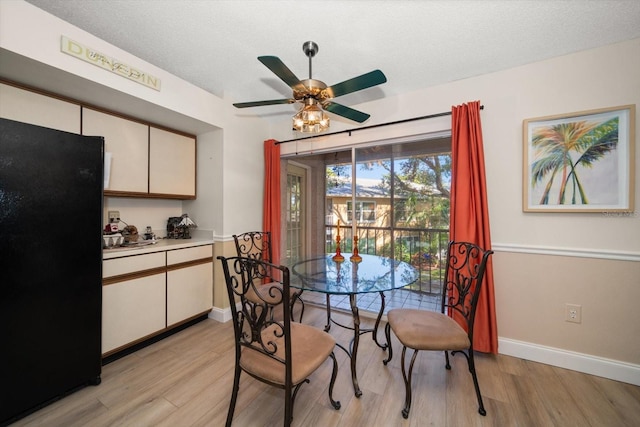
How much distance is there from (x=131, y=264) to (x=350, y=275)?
1858mm

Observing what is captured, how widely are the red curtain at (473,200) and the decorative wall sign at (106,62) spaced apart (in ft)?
8.95

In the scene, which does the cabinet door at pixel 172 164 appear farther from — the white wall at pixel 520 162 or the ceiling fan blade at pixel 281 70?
the ceiling fan blade at pixel 281 70

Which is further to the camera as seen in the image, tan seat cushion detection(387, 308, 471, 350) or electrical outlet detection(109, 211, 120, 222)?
electrical outlet detection(109, 211, 120, 222)

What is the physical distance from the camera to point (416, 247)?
341 cm

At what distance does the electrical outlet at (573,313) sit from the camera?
76.0 inches

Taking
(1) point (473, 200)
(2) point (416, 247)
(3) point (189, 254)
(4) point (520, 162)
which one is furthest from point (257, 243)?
(4) point (520, 162)

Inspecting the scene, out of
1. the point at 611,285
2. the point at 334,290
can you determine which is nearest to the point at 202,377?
the point at 334,290

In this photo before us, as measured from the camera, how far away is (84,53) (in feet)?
5.65

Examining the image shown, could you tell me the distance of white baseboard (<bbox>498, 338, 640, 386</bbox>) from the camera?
5.83 ft

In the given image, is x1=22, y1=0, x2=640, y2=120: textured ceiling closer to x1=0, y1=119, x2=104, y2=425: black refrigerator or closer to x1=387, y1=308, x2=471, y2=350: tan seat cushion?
x1=0, y1=119, x2=104, y2=425: black refrigerator

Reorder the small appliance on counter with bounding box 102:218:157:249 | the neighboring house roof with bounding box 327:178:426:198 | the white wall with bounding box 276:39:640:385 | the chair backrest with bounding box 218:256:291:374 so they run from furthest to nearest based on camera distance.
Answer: the neighboring house roof with bounding box 327:178:426:198 < the small appliance on counter with bounding box 102:218:157:249 < the white wall with bounding box 276:39:640:385 < the chair backrest with bounding box 218:256:291:374

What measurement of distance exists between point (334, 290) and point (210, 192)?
2.09 metres

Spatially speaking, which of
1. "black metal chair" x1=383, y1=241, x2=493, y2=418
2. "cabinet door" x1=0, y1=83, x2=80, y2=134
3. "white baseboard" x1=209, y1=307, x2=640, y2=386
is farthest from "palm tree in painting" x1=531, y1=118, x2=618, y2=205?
"cabinet door" x1=0, y1=83, x2=80, y2=134

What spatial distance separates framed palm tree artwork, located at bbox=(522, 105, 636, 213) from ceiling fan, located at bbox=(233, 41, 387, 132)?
1.53 m
